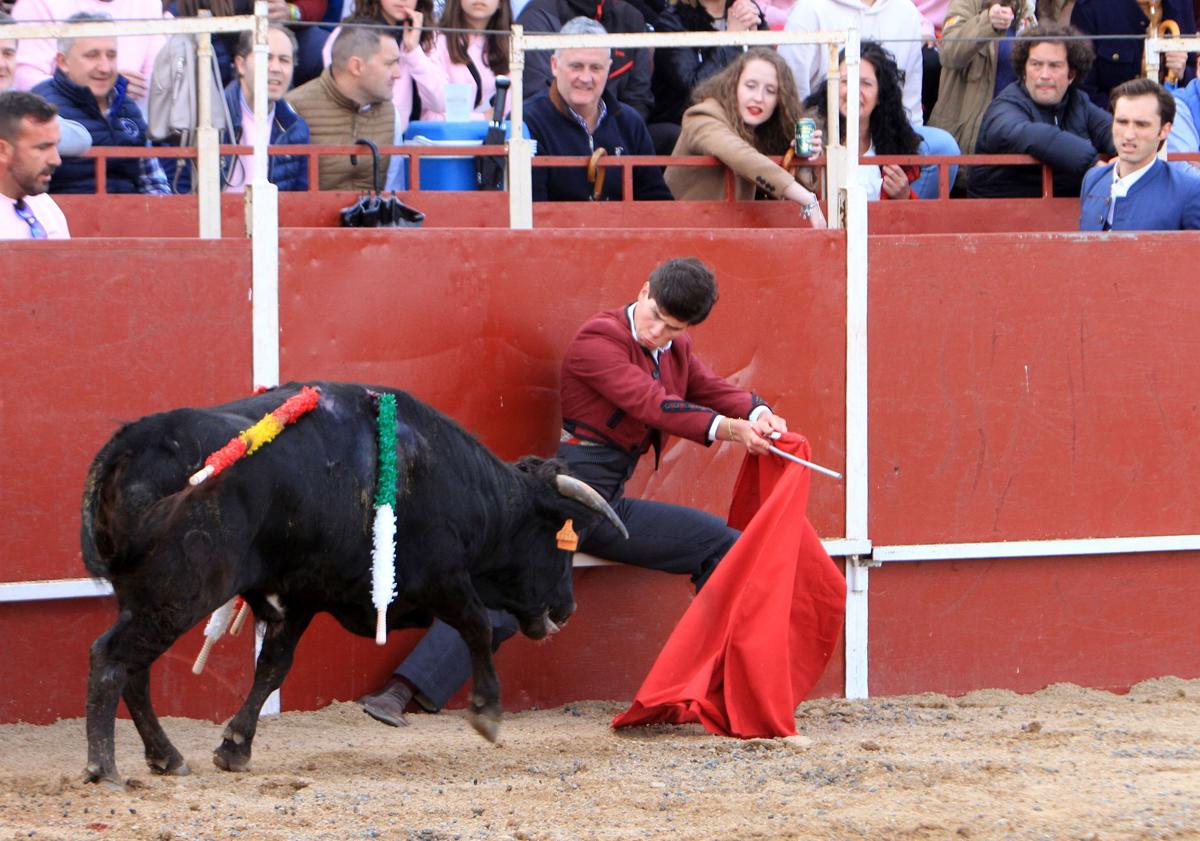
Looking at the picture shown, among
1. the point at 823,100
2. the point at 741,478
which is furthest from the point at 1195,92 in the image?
the point at 741,478

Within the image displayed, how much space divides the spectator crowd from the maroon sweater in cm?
118

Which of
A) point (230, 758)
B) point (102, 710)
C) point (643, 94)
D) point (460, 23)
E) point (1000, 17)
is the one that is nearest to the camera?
point (102, 710)

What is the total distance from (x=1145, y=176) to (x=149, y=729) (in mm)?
4540

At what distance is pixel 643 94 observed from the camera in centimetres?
875

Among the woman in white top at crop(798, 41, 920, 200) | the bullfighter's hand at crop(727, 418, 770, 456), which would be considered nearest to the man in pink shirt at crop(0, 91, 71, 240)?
the bullfighter's hand at crop(727, 418, 770, 456)

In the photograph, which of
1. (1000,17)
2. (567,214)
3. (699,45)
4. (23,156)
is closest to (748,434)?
(699,45)

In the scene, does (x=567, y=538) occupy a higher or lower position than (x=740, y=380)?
Result: lower

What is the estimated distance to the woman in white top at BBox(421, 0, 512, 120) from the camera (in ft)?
27.5

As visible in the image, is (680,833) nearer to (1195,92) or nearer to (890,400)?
(890,400)

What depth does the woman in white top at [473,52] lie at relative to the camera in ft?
27.5

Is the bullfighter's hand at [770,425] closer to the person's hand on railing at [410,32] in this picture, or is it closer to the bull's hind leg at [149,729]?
the bull's hind leg at [149,729]

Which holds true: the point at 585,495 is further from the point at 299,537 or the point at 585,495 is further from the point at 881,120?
the point at 881,120

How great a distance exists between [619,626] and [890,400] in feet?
4.41

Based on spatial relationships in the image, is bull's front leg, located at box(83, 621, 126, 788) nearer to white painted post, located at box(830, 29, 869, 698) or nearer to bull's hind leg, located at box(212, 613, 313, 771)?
bull's hind leg, located at box(212, 613, 313, 771)
